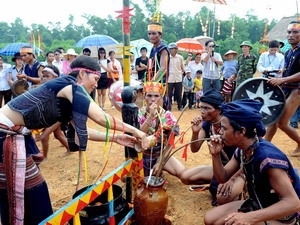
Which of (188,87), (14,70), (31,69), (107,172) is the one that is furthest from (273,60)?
(14,70)

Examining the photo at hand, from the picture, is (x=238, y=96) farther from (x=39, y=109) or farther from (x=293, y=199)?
(x=39, y=109)

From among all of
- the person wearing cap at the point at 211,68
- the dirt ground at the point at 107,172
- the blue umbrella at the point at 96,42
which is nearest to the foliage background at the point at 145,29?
the blue umbrella at the point at 96,42

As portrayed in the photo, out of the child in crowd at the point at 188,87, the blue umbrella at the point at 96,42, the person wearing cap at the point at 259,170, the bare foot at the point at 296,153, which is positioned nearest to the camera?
the person wearing cap at the point at 259,170

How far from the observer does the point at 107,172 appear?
4.49 metres

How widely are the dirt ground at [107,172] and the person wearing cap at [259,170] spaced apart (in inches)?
40.6

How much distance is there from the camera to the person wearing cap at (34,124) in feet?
6.73

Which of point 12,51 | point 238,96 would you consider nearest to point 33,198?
point 238,96

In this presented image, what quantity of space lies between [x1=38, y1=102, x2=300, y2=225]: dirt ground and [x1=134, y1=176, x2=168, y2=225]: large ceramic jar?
457 mm

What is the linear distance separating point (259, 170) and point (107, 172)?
2.82 meters

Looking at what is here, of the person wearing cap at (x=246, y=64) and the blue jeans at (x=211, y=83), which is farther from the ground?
the person wearing cap at (x=246, y=64)

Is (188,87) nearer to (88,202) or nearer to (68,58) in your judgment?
(68,58)

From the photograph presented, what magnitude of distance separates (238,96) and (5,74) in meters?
6.08

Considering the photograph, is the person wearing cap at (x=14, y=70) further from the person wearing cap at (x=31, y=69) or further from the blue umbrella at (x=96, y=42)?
the blue umbrella at (x=96, y=42)

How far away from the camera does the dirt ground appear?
11.0 ft
